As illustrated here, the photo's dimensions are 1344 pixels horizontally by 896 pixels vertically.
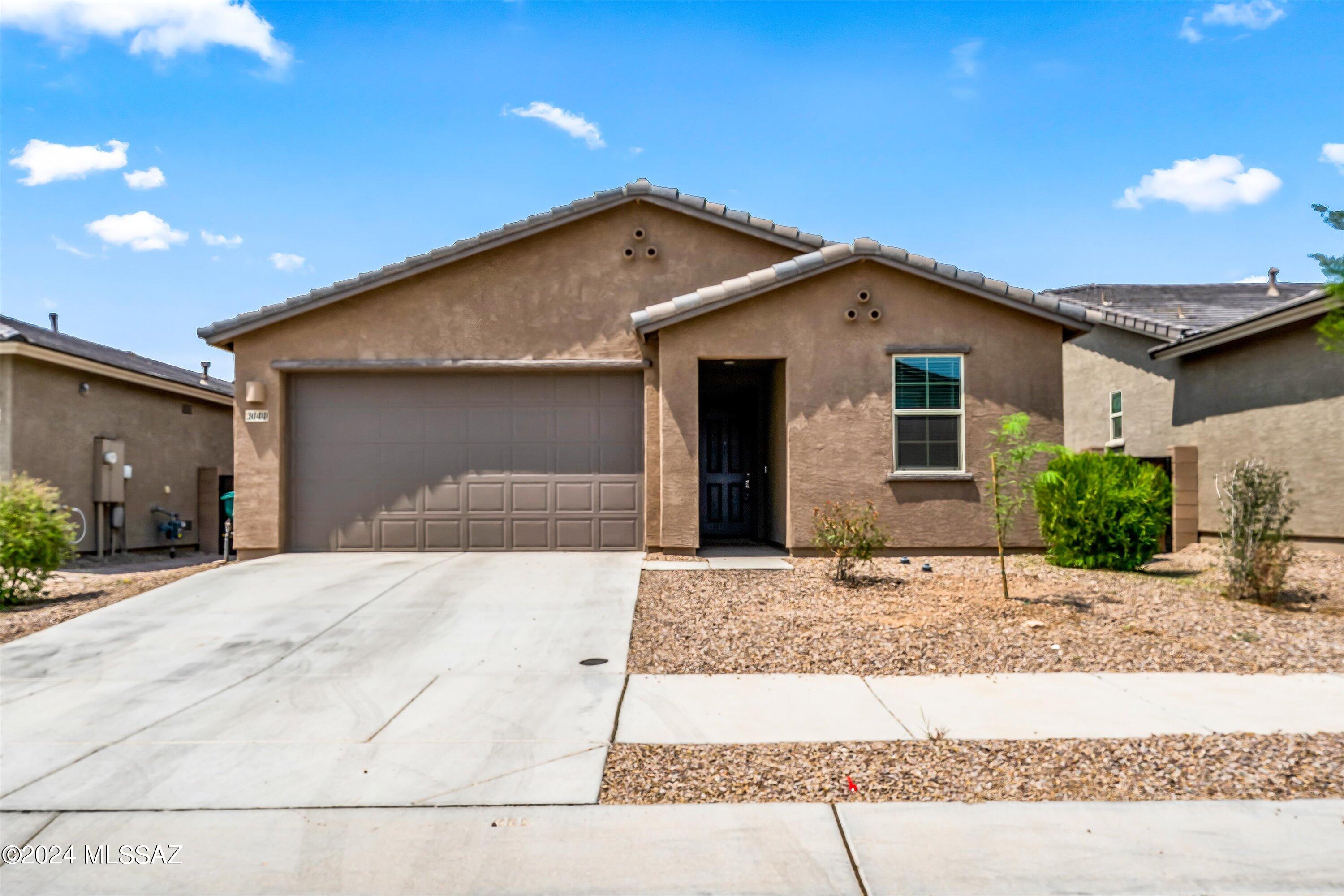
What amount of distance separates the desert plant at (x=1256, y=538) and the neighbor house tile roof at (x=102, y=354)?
17.1m

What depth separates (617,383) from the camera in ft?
41.0

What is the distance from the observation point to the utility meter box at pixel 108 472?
1549 centimetres

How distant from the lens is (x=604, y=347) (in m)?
12.5

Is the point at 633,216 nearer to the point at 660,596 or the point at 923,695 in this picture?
the point at 660,596

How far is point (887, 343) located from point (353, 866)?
9548 mm

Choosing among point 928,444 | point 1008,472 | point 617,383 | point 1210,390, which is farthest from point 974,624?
point 1210,390

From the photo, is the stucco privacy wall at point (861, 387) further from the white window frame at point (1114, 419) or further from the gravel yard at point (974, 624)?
the white window frame at point (1114, 419)

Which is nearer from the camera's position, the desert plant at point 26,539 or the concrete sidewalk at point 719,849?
the concrete sidewalk at point 719,849

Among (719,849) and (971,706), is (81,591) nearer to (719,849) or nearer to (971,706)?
(719,849)

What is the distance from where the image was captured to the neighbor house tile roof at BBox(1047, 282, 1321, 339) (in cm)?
1616

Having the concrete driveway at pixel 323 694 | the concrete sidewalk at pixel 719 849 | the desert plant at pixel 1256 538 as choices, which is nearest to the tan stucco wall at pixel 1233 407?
the desert plant at pixel 1256 538

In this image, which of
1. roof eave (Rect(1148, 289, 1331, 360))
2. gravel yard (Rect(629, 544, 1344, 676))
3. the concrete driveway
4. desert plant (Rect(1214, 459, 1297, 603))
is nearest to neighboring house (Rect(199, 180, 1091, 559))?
gravel yard (Rect(629, 544, 1344, 676))

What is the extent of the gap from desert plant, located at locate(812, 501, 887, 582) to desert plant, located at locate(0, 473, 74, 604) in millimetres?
9094

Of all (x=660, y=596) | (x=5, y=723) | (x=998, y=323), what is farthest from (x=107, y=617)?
(x=998, y=323)
